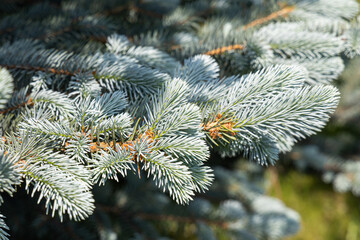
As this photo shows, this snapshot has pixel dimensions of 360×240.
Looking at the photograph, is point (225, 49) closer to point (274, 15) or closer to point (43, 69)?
point (274, 15)

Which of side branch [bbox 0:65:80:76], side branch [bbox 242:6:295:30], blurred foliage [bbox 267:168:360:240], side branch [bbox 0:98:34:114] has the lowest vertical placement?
blurred foliage [bbox 267:168:360:240]

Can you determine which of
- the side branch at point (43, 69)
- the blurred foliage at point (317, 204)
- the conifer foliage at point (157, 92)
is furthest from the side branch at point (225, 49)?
the blurred foliage at point (317, 204)

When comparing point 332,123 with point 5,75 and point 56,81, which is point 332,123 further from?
point 5,75

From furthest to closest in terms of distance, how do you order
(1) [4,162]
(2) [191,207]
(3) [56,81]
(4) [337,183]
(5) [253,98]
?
(4) [337,183]
(2) [191,207]
(3) [56,81]
(5) [253,98]
(1) [4,162]

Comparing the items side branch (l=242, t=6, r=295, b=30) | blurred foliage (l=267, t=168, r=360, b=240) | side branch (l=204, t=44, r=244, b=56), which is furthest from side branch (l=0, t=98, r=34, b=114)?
blurred foliage (l=267, t=168, r=360, b=240)

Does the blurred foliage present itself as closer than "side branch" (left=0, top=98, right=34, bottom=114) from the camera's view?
No

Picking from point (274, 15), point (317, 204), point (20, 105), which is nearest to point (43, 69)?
point (20, 105)

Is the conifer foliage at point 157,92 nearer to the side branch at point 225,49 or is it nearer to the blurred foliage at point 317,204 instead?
the side branch at point 225,49

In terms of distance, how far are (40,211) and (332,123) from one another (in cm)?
157

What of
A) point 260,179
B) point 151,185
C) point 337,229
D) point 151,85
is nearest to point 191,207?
point 151,185

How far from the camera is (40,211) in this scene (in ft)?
3.38

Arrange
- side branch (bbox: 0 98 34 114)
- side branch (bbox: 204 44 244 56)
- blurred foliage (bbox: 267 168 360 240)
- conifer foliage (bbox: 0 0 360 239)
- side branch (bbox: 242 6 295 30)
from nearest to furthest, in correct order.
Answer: conifer foliage (bbox: 0 0 360 239) → side branch (bbox: 0 98 34 114) → side branch (bbox: 204 44 244 56) → side branch (bbox: 242 6 295 30) → blurred foliage (bbox: 267 168 360 240)

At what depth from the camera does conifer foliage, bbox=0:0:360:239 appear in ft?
1.59

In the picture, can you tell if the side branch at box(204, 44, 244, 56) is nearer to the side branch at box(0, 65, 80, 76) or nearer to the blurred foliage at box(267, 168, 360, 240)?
the side branch at box(0, 65, 80, 76)
